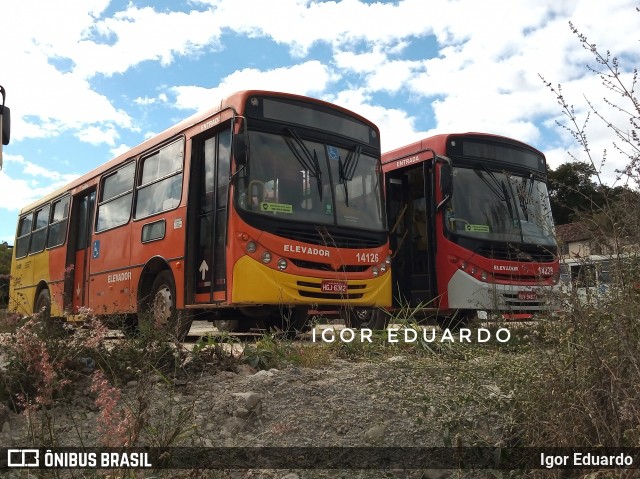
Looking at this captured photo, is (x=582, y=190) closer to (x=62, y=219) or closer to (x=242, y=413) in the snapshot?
(x=242, y=413)

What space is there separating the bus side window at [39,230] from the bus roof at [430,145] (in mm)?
7948

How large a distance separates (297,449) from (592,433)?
4.29 feet

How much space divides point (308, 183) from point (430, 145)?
9.67 ft

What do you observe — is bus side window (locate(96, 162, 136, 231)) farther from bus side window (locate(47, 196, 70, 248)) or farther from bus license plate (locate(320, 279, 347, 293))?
bus license plate (locate(320, 279, 347, 293))

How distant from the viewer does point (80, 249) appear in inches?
480

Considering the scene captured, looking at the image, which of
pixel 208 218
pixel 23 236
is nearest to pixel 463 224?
pixel 208 218

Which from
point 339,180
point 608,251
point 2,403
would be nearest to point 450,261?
point 339,180

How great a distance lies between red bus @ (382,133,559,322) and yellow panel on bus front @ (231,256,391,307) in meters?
1.67

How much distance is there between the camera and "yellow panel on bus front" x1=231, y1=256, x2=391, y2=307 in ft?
23.5

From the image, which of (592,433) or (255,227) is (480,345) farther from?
(255,227)

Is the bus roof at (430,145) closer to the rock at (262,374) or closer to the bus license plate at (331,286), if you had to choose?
the bus license plate at (331,286)

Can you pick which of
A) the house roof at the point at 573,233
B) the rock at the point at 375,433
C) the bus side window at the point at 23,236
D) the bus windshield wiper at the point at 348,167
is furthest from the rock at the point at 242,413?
the bus side window at the point at 23,236

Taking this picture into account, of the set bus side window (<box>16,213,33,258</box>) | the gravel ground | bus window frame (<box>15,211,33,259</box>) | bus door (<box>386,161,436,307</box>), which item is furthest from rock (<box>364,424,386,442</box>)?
bus side window (<box>16,213,33,258</box>)

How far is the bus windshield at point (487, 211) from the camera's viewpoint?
374 inches
